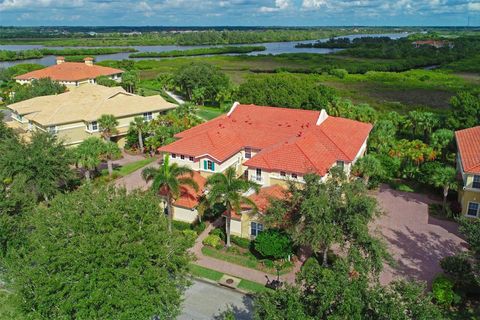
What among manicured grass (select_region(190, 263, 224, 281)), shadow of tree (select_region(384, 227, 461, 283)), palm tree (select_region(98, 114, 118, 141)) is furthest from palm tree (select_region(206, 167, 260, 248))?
palm tree (select_region(98, 114, 118, 141))

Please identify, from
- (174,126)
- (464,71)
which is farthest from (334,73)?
(174,126)

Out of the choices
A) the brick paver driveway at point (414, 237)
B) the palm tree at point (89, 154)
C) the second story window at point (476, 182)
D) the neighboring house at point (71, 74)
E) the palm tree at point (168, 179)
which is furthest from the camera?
the neighboring house at point (71, 74)

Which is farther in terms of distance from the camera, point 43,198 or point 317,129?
point 317,129

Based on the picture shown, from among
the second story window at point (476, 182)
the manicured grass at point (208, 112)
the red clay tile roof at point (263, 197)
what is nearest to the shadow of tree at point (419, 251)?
the second story window at point (476, 182)

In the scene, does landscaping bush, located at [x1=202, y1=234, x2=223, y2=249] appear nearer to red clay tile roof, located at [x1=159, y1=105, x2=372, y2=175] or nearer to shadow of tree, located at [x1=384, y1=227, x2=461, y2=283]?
red clay tile roof, located at [x1=159, y1=105, x2=372, y2=175]

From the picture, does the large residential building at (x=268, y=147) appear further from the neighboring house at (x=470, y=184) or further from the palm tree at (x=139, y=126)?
the neighboring house at (x=470, y=184)

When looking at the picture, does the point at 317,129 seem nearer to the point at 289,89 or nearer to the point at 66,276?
the point at 289,89
